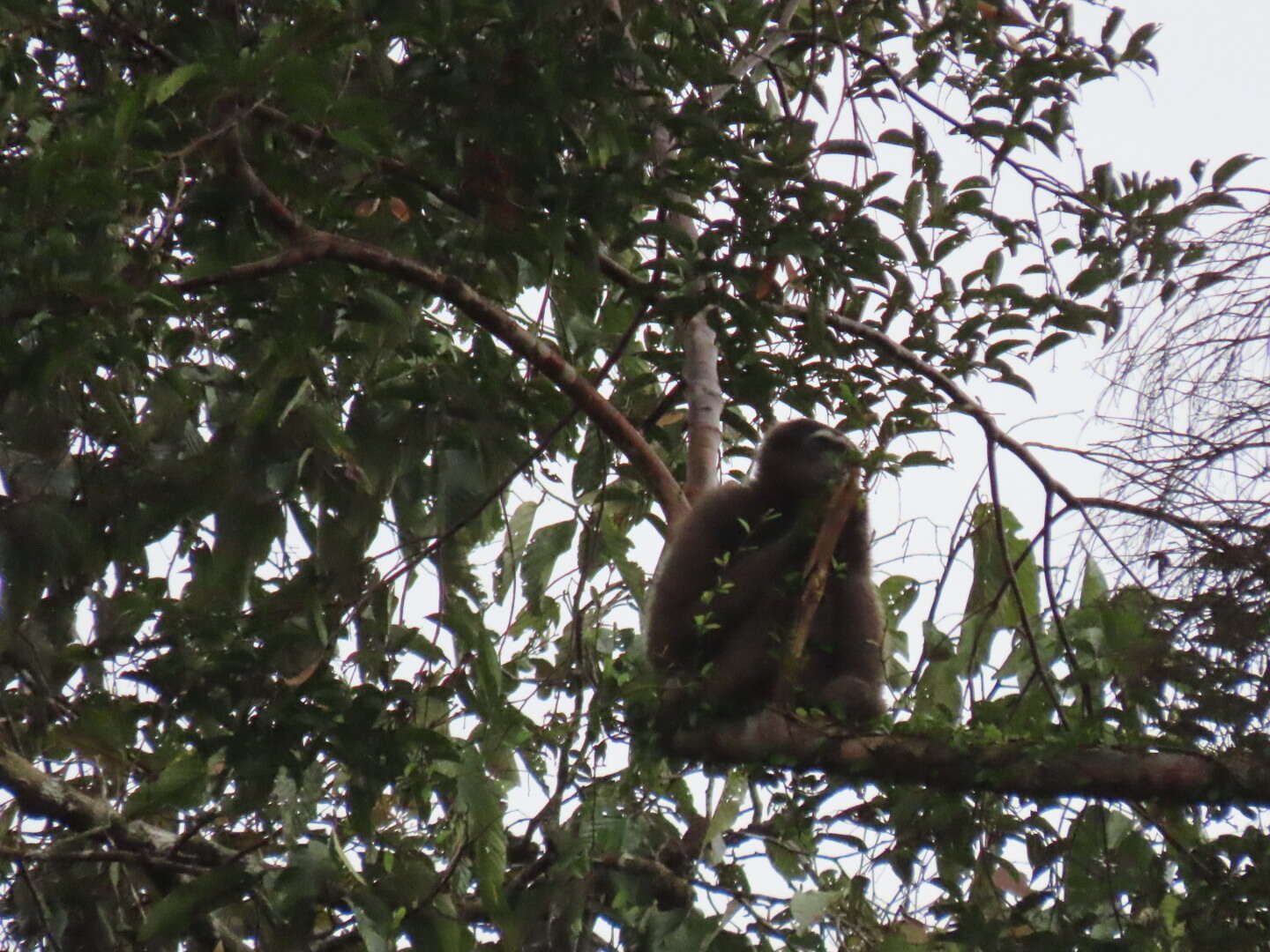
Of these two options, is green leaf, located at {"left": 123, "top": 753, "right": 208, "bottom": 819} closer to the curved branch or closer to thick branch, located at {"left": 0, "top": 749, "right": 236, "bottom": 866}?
thick branch, located at {"left": 0, "top": 749, "right": 236, "bottom": 866}

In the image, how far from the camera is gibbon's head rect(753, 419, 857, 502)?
4.99m

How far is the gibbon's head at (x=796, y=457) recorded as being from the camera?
16.4 feet

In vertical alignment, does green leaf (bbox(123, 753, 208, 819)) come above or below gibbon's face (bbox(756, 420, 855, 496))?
below

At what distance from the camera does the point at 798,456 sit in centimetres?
Answer: 506

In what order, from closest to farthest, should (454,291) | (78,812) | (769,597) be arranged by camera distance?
(454,291) → (769,597) → (78,812)

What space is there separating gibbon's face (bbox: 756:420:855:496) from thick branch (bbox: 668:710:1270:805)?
128 centimetres

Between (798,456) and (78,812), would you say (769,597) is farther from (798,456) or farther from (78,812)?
(78,812)

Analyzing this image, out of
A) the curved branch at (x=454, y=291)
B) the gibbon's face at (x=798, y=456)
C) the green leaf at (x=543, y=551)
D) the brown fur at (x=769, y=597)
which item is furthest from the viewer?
the gibbon's face at (x=798, y=456)

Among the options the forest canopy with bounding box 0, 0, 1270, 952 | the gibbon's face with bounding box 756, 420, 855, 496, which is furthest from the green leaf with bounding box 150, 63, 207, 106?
the gibbon's face with bounding box 756, 420, 855, 496

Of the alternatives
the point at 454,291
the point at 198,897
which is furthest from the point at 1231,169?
the point at 198,897

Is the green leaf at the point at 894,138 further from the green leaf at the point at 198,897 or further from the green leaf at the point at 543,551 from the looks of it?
the green leaf at the point at 198,897

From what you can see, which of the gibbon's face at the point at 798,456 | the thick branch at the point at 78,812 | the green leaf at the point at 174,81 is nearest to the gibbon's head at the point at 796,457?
the gibbon's face at the point at 798,456

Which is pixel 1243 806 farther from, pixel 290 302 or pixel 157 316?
pixel 157 316

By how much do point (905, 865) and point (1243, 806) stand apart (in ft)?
2.86
